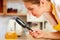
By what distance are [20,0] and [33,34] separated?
0.46 m

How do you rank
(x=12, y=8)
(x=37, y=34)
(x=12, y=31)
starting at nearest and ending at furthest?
1. (x=37, y=34)
2. (x=12, y=31)
3. (x=12, y=8)

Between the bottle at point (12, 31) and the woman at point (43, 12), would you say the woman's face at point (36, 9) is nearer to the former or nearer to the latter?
the woman at point (43, 12)

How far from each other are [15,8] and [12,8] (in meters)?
0.03

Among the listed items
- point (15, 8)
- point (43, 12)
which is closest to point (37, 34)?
point (43, 12)

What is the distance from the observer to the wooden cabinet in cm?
144

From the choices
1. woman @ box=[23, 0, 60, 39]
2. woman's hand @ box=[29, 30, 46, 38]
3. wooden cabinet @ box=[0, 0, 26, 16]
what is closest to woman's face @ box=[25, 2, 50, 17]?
woman @ box=[23, 0, 60, 39]

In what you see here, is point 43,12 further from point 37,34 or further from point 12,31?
point 12,31

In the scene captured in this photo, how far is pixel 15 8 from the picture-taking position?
58.3 inches

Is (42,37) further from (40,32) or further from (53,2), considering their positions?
(53,2)

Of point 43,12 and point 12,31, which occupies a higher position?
point 43,12

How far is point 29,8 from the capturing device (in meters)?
1.18

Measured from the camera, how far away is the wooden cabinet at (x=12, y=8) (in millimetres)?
1441

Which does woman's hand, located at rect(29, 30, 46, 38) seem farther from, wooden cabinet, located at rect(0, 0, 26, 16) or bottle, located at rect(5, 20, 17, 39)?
wooden cabinet, located at rect(0, 0, 26, 16)

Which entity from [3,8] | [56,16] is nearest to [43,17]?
[56,16]
